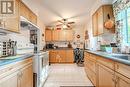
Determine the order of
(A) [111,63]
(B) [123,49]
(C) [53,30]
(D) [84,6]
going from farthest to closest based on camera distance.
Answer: (C) [53,30]
(D) [84,6]
(B) [123,49]
(A) [111,63]

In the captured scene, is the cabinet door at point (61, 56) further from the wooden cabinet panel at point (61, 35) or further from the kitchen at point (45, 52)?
the kitchen at point (45, 52)

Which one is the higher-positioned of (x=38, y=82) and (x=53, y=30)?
(x=53, y=30)

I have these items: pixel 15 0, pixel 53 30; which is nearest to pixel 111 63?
pixel 15 0

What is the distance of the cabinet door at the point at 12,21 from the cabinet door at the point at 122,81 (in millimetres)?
1961

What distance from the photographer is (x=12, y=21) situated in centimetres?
319

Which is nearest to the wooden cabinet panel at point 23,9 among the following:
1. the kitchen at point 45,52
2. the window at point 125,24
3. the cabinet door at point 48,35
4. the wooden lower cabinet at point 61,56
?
the kitchen at point 45,52

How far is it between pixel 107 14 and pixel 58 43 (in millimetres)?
6142

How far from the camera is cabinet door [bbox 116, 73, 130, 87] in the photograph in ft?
5.98

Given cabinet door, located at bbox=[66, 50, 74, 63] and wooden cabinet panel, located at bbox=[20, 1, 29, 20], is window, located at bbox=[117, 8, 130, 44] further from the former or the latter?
cabinet door, located at bbox=[66, 50, 74, 63]

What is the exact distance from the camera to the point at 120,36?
4121mm

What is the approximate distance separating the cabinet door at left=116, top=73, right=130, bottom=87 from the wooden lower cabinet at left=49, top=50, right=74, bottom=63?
24.2 feet

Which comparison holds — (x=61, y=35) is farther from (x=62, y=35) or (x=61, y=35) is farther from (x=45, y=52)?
(x=45, y=52)

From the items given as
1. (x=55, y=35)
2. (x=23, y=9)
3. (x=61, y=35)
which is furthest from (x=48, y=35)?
(x=23, y=9)

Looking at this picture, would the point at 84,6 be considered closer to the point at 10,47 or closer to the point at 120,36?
the point at 120,36
